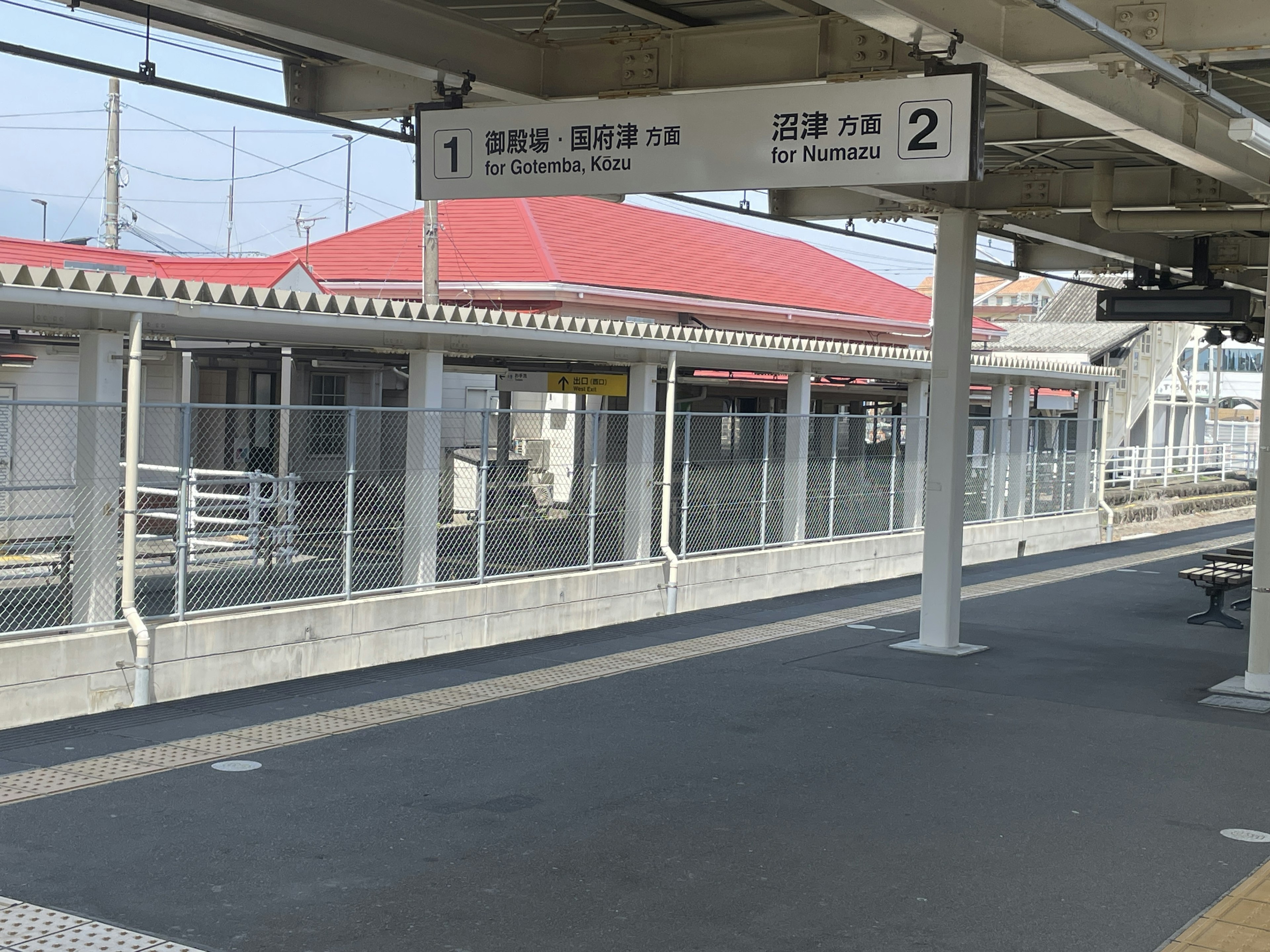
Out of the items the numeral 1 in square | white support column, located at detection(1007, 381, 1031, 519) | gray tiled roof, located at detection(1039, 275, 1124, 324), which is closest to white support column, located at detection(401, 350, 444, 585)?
the numeral 1 in square

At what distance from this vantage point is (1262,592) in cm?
969

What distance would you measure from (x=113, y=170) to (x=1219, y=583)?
20959 mm

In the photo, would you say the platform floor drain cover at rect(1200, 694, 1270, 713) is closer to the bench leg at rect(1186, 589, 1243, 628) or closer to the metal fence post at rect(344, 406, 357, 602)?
the bench leg at rect(1186, 589, 1243, 628)

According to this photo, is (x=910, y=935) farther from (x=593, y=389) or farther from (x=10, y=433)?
(x=593, y=389)

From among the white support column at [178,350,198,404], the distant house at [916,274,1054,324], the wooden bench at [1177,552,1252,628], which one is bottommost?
the wooden bench at [1177,552,1252,628]

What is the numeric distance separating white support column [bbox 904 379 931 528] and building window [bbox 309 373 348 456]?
8604 millimetres

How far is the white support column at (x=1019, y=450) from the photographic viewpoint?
21750 mm

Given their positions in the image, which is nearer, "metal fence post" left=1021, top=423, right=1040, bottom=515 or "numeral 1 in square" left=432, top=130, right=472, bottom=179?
"numeral 1 in square" left=432, top=130, right=472, bottom=179

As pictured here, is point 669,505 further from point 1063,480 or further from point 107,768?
point 1063,480

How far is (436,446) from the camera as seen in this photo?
1269cm

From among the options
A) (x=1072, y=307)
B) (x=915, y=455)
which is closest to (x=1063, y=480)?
(x=915, y=455)

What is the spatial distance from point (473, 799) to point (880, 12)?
4.12 metres

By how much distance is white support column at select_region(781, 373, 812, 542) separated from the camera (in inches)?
664

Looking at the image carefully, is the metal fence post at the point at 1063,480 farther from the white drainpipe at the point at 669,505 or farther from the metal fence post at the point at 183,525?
the metal fence post at the point at 183,525
